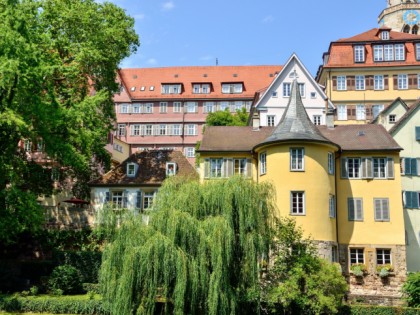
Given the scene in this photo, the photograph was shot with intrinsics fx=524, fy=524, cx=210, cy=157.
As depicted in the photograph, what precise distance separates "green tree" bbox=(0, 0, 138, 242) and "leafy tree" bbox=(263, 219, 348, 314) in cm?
1319

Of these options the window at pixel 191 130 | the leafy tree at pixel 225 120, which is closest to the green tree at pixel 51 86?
the leafy tree at pixel 225 120

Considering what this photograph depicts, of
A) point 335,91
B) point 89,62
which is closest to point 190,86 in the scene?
point 335,91

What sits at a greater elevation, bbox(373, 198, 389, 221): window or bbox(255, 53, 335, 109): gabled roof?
bbox(255, 53, 335, 109): gabled roof

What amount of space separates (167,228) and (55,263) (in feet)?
40.7

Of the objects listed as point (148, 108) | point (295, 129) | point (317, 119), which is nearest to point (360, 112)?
point (317, 119)

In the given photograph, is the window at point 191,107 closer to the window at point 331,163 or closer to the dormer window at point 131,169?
the dormer window at point 131,169

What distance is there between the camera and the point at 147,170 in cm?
4094

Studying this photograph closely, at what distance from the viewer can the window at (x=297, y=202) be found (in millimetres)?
31875

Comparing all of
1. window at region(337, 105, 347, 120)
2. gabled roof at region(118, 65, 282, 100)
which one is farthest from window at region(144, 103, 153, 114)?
window at region(337, 105, 347, 120)

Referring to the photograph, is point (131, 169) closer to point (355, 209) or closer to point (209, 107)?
point (355, 209)

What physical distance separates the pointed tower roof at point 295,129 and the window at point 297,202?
337cm

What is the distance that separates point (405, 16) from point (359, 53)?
3370 centimetres

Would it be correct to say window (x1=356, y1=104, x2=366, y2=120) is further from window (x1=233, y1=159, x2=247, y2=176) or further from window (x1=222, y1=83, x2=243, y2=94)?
window (x1=233, y1=159, x2=247, y2=176)

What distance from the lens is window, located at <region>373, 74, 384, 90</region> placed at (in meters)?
53.1
